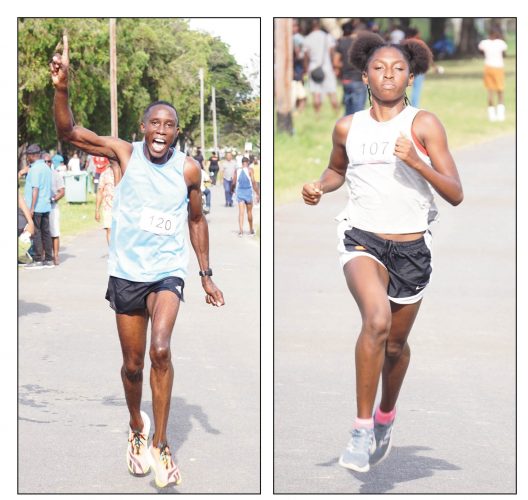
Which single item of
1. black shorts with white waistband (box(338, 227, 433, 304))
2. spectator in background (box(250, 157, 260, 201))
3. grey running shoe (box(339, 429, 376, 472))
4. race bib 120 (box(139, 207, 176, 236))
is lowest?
grey running shoe (box(339, 429, 376, 472))

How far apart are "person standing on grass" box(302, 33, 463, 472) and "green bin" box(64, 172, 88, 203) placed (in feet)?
6.33

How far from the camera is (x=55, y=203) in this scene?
320 inches

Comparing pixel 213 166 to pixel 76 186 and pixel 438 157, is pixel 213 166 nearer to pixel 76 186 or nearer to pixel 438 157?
pixel 438 157

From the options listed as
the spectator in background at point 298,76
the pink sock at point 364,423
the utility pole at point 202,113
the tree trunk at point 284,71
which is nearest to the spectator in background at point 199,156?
the utility pole at point 202,113

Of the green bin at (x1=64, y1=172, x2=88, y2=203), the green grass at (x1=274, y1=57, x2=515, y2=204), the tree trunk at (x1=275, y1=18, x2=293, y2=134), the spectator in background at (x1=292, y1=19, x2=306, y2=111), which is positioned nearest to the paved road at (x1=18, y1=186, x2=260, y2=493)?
the green bin at (x1=64, y1=172, x2=88, y2=203)

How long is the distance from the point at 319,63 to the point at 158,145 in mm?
14933

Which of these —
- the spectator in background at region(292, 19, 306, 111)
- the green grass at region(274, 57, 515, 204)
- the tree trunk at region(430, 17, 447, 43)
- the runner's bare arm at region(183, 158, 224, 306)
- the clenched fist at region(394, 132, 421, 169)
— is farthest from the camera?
the tree trunk at region(430, 17, 447, 43)

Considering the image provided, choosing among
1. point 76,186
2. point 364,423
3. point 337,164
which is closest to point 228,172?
point 337,164

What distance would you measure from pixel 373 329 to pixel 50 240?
134 inches

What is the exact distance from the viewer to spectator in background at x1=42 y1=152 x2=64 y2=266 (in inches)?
298

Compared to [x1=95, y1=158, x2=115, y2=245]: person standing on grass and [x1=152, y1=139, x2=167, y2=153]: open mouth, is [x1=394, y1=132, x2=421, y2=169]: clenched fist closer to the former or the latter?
[x1=152, y1=139, x2=167, y2=153]: open mouth

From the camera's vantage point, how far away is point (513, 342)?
10.2 meters
